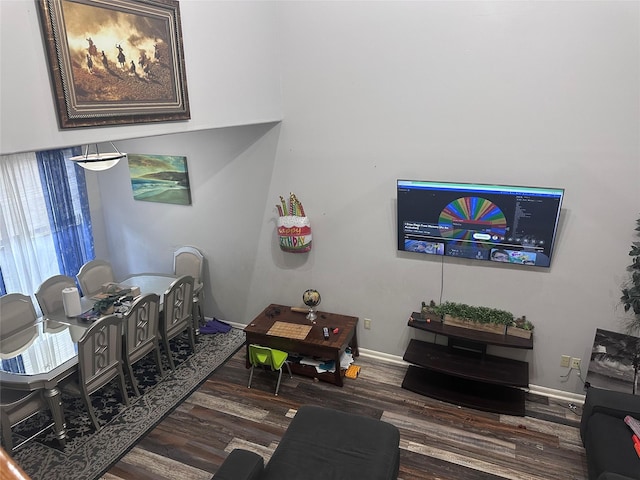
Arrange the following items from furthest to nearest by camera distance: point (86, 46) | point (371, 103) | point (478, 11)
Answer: point (371, 103) → point (478, 11) → point (86, 46)

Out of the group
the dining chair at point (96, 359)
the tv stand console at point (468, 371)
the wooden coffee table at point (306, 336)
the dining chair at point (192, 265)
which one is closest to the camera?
the dining chair at point (96, 359)

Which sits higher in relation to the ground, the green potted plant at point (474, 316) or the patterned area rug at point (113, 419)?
the green potted plant at point (474, 316)

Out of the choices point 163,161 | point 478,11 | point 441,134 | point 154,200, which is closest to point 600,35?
point 478,11

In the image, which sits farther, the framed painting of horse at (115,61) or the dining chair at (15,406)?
the dining chair at (15,406)

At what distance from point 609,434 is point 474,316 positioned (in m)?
1.33

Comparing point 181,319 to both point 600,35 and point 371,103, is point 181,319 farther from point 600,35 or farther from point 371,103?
point 600,35

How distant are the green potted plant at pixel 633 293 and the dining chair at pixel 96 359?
13.4ft

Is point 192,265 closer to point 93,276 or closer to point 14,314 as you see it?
point 93,276

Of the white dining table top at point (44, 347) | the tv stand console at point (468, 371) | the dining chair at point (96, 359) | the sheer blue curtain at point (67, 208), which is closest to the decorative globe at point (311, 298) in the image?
the tv stand console at point (468, 371)

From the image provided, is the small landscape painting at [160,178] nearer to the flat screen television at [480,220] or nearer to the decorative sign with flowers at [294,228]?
the decorative sign with flowers at [294,228]

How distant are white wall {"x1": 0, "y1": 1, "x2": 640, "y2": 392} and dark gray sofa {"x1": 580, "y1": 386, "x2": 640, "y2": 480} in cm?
71

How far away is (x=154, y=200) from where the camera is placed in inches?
211

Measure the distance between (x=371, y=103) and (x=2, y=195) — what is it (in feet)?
12.8

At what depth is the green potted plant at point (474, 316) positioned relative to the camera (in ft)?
13.0
